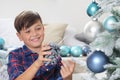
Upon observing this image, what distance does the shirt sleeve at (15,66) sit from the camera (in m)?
1.23

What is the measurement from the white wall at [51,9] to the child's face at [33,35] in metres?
1.96

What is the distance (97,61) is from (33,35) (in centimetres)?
38

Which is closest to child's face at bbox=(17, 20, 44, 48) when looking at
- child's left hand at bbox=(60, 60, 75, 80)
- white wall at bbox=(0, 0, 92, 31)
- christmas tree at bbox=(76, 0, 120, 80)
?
child's left hand at bbox=(60, 60, 75, 80)

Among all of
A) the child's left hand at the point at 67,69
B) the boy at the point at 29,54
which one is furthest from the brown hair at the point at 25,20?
the child's left hand at the point at 67,69

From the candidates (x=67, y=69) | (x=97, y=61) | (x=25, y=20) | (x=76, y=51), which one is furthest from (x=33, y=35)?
(x=76, y=51)

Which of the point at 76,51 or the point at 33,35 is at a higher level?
the point at 33,35

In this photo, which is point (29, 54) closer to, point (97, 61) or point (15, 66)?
point (15, 66)

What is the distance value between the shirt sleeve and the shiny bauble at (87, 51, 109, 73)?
0.39 metres

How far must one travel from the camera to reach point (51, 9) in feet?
10.7

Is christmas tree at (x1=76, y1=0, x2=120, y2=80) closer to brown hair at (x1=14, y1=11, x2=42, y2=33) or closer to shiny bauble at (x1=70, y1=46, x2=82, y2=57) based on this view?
brown hair at (x1=14, y1=11, x2=42, y2=33)

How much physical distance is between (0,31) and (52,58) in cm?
190

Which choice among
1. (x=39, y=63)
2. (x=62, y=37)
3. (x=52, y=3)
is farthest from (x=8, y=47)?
(x=39, y=63)

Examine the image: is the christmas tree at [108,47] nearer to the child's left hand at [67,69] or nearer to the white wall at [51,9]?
the child's left hand at [67,69]

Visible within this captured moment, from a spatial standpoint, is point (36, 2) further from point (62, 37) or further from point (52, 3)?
point (62, 37)
